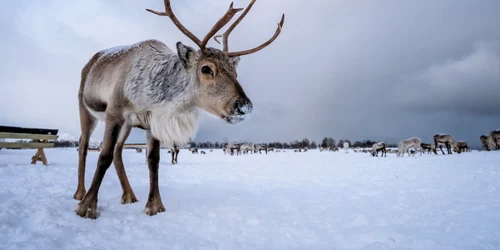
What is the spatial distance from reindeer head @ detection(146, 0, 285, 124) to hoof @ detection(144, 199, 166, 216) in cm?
142

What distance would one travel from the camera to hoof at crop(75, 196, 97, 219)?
2.81 meters

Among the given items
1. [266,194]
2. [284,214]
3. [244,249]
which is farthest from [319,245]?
[266,194]

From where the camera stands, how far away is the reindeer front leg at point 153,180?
3.25 m

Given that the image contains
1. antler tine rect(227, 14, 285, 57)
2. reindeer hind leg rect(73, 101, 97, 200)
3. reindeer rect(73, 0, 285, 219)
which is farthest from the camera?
reindeer hind leg rect(73, 101, 97, 200)

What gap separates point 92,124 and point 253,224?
351 centimetres

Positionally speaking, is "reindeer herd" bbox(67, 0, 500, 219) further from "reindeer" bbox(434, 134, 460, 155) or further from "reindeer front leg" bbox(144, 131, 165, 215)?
"reindeer" bbox(434, 134, 460, 155)

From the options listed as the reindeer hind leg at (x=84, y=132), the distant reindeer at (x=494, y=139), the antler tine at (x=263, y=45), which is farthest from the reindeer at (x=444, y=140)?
the reindeer hind leg at (x=84, y=132)

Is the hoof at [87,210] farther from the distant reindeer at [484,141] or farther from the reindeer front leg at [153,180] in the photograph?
the distant reindeer at [484,141]

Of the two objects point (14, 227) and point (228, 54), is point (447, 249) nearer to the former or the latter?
point (228, 54)

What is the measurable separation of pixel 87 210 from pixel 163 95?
161 cm

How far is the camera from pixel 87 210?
2.84 metres

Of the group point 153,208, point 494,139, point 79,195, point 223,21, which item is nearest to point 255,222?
point 153,208

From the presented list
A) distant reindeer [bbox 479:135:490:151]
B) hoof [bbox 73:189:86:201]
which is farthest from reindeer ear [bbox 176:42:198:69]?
distant reindeer [bbox 479:135:490:151]

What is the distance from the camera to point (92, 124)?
450cm
